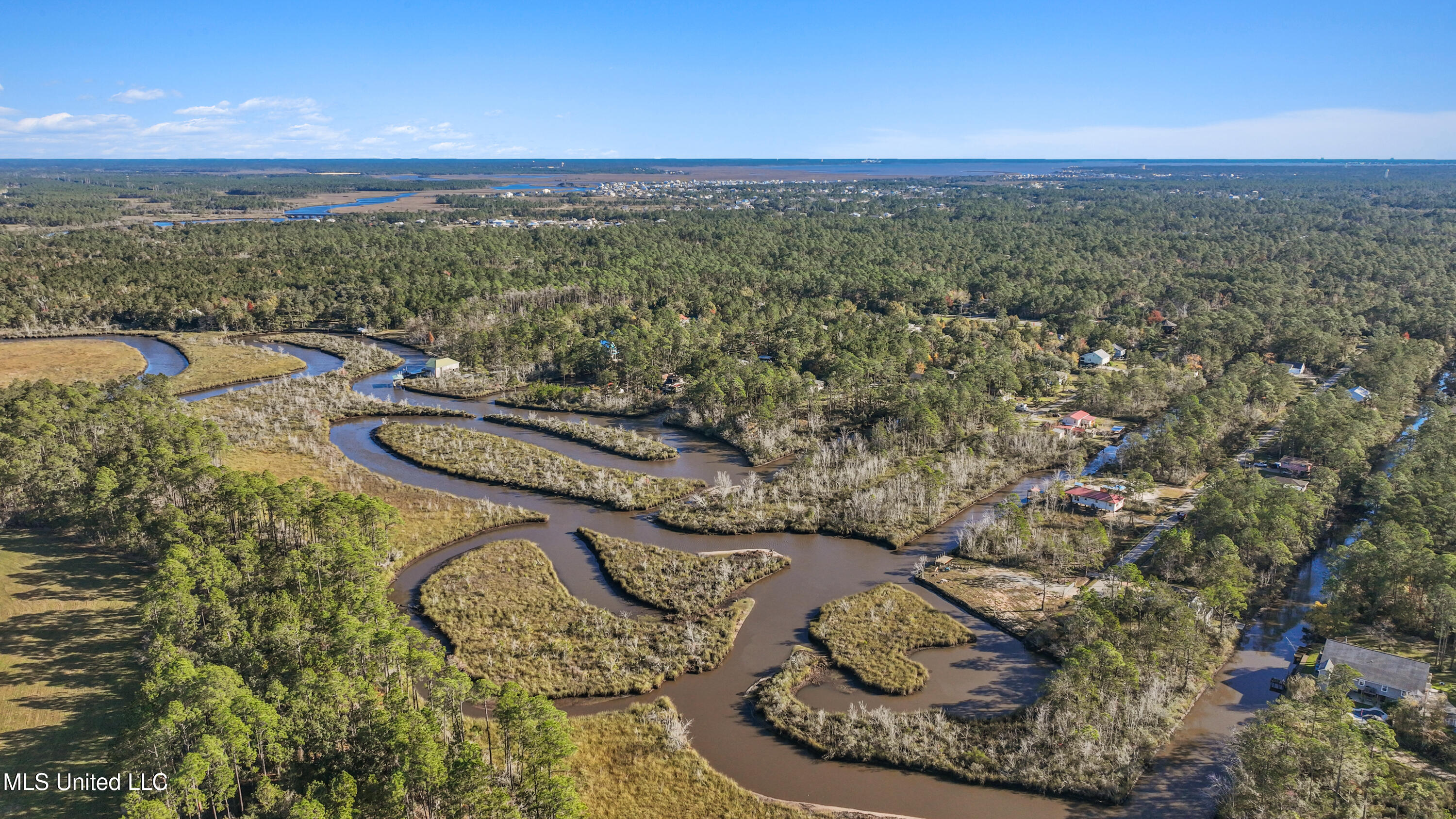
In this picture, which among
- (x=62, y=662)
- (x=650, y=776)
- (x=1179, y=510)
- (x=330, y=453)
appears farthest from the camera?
(x=330, y=453)

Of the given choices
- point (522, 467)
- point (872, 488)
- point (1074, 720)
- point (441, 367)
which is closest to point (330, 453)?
point (522, 467)

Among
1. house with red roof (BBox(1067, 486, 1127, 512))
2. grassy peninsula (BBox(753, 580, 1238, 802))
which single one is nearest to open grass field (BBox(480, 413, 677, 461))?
house with red roof (BBox(1067, 486, 1127, 512))

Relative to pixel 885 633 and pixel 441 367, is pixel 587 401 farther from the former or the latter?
pixel 885 633

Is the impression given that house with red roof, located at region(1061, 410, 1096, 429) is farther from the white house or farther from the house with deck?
the white house

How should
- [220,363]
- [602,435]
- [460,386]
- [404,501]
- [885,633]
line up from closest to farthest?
[885,633]
[404,501]
[602,435]
[460,386]
[220,363]

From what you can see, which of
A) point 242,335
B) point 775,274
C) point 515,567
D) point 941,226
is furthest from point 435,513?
point 941,226

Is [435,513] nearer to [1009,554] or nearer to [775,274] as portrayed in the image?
[1009,554]
